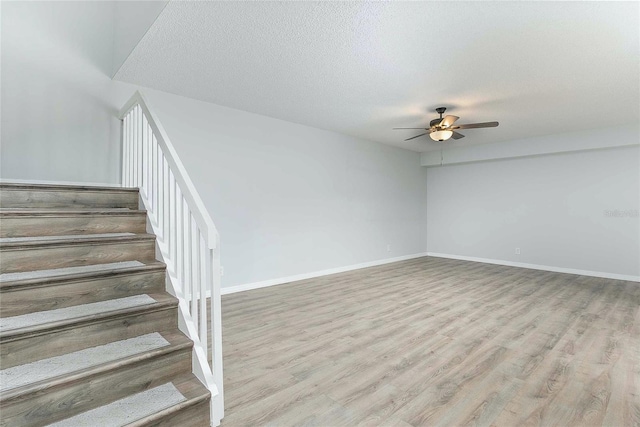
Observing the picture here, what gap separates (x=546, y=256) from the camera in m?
5.93

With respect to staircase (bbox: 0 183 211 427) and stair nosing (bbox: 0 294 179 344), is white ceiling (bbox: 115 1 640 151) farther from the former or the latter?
stair nosing (bbox: 0 294 179 344)

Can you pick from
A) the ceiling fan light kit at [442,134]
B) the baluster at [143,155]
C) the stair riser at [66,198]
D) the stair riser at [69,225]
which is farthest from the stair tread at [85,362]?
the ceiling fan light kit at [442,134]

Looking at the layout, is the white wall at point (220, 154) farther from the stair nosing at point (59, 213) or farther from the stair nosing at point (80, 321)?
the stair nosing at point (80, 321)

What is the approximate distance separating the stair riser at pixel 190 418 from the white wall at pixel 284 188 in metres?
2.63

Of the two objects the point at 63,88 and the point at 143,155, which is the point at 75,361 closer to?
the point at 143,155

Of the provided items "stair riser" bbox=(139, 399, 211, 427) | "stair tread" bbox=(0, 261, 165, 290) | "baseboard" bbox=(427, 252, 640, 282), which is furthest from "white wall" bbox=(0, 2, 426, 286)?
"stair riser" bbox=(139, 399, 211, 427)

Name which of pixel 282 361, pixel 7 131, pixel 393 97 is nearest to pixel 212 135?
pixel 7 131

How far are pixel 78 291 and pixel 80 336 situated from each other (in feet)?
0.99

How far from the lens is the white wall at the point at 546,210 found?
5.18m

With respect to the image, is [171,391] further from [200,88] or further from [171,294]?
[200,88]

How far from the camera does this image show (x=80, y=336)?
1.58 meters

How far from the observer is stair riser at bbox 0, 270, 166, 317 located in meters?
1.59

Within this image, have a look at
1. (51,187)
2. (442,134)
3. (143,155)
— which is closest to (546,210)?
(442,134)

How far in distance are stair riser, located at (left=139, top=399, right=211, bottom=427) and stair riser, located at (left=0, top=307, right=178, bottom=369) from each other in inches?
20.1
